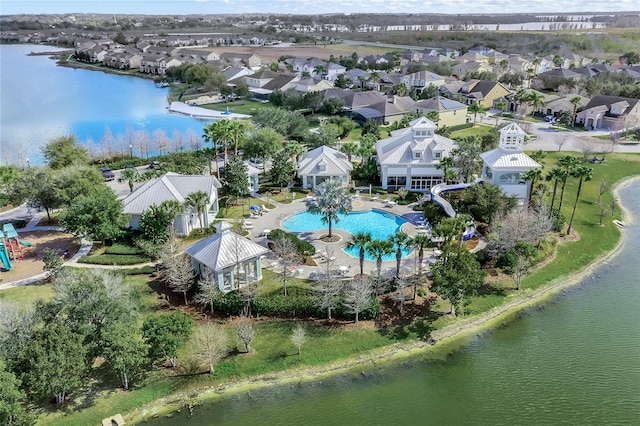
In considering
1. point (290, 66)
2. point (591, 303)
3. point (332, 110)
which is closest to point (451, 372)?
point (591, 303)

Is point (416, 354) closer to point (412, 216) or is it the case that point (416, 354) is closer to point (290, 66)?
point (412, 216)

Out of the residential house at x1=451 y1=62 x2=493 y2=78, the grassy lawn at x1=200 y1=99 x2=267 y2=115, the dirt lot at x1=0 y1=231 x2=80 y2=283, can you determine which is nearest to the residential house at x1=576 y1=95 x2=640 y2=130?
the residential house at x1=451 y1=62 x2=493 y2=78

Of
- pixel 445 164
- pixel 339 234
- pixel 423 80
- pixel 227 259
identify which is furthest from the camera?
pixel 423 80

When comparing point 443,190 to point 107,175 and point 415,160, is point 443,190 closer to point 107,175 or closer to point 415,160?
point 415,160

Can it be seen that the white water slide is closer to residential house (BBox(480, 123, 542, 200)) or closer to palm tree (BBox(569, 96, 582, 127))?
residential house (BBox(480, 123, 542, 200))

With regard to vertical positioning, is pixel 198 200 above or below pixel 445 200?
above

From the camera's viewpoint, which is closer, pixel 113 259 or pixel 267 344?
pixel 267 344

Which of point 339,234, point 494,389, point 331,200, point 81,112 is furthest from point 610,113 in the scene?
point 81,112
